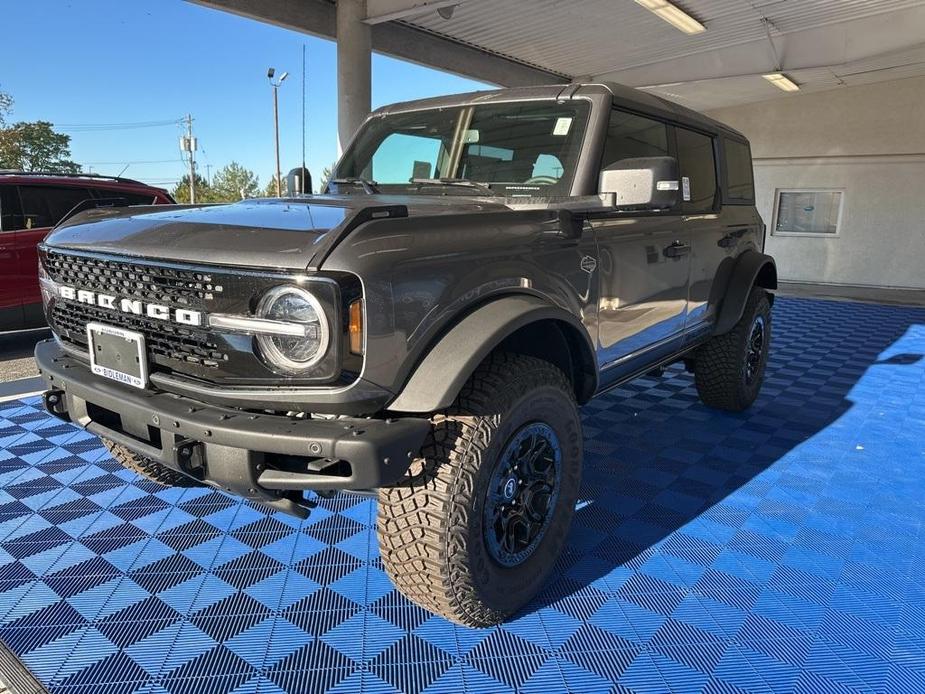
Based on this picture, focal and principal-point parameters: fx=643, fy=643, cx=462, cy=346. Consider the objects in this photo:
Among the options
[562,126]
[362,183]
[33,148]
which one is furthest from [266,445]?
[33,148]

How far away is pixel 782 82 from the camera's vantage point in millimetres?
12602

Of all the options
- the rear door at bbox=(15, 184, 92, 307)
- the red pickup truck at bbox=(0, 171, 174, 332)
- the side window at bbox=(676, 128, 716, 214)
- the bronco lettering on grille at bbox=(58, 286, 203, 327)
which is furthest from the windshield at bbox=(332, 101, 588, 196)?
the rear door at bbox=(15, 184, 92, 307)

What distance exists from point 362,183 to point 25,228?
200 inches

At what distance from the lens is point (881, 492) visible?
3.32m

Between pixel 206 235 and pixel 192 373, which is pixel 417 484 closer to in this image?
pixel 192 373

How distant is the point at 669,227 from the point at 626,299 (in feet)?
1.98

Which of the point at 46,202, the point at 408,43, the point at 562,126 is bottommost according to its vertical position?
the point at 46,202

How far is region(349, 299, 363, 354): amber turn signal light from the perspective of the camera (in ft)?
5.53

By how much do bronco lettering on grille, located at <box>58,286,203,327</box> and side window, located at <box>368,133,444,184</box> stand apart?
4.55 feet

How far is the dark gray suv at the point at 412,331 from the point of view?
1.72m

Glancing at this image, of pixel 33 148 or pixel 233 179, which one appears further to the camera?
pixel 233 179

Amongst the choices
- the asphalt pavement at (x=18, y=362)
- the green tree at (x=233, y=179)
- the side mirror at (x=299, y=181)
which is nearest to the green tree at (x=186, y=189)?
the green tree at (x=233, y=179)

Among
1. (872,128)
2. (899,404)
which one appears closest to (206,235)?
(899,404)

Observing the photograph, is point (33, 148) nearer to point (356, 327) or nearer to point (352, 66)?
point (352, 66)
